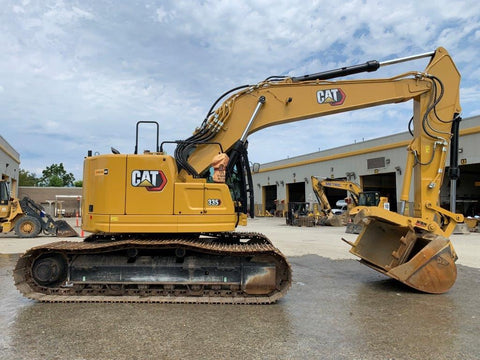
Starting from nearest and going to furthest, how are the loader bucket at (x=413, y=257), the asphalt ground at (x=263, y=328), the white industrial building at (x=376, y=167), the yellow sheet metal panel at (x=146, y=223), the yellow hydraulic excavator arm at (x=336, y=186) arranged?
the asphalt ground at (x=263, y=328) → the yellow sheet metal panel at (x=146, y=223) → the loader bucket at (x=413, y=257) → the white industrial building at (x=376, y=167) → the yellow hydraulic excavator arm at (x=336, y=186)

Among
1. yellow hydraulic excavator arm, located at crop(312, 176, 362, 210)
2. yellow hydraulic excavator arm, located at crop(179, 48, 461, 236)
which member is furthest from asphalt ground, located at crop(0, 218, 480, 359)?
yellow hydraulic excavator arm, located at crop(312, 176, 362, 210)

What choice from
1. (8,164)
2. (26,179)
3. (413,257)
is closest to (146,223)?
(413,257)

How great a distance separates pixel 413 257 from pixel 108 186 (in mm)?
5474

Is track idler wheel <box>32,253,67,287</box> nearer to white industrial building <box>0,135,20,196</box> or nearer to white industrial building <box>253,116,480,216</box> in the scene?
white industrial building <box>253,116,480,216</box>

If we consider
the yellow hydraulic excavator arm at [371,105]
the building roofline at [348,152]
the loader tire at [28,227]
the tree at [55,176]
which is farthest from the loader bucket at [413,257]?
the tree at [55,176]

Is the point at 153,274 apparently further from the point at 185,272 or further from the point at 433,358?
the point at 433,358

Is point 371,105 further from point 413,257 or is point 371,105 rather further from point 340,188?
point 340,188

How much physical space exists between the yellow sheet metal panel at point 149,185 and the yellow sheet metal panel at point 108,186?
115 millimetres

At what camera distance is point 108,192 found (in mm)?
6430

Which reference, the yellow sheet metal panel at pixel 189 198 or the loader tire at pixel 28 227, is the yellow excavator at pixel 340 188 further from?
the yellow sheet metal panel at pixel 189 198

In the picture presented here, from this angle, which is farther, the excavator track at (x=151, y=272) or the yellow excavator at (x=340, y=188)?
the yellow excavator at (x=340, y=188)

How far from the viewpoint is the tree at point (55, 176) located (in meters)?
93.3

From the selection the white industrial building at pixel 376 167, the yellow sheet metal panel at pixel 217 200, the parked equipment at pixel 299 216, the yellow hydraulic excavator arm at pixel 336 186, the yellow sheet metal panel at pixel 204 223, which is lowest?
the parked equipment at pixel 299 216

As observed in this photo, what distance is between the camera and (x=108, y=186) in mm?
6449
